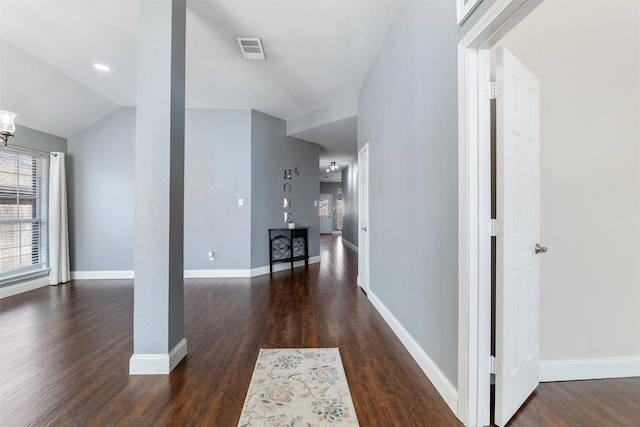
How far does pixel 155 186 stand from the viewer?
5.84 feet

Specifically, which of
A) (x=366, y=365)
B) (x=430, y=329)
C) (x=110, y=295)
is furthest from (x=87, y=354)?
(x=430, y=329)

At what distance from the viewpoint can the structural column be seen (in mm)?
1763

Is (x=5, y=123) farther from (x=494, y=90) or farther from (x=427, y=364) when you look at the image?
(x=427, y=364)

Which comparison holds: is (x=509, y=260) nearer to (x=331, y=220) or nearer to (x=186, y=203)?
(x=186, y=203)

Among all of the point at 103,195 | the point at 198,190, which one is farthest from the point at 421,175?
the point at 103,195

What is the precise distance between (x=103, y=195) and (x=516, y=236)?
534 centimetres

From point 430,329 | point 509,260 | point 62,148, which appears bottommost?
point 430,329

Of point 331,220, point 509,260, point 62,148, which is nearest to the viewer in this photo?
point 509,260

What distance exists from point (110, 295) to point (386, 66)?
4324mm

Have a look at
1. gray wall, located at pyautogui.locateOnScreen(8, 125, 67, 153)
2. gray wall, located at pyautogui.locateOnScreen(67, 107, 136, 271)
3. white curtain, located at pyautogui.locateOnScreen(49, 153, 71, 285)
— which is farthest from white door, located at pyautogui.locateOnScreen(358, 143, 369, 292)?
gray wall, located at pyautogui.locateOnScreen(8, 125, 67, 153)

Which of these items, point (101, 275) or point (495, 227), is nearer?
point (495, 227)

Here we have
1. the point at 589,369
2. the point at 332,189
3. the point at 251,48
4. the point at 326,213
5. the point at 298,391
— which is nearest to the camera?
the point at 298,391

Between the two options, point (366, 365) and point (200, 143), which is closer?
point (366, 365)

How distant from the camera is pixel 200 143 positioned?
4.34 meters
